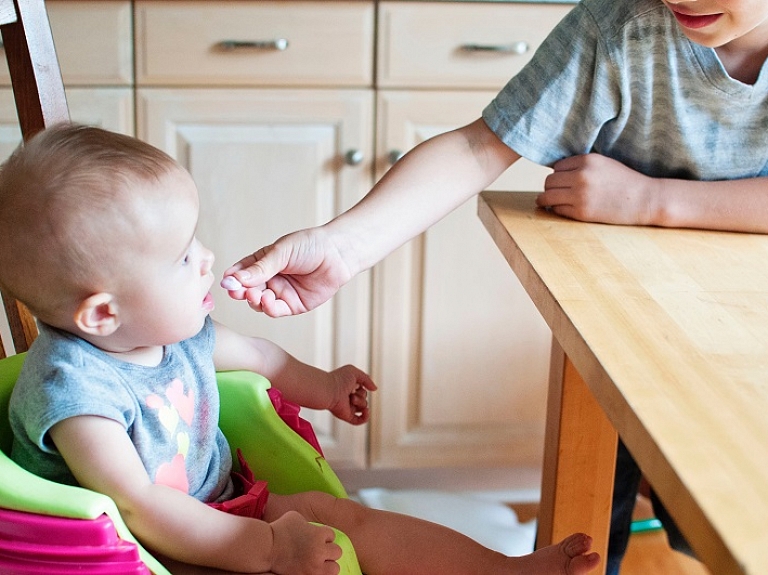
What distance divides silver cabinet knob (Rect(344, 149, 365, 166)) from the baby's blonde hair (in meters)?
0.93


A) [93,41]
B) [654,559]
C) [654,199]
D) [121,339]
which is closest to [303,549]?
[121,339]

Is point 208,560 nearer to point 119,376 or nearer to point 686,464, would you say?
point 119,376

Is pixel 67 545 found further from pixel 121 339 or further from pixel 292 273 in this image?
pixel 292 273

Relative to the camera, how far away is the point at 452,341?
1818 millimetres

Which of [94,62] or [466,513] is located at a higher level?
[94,62]

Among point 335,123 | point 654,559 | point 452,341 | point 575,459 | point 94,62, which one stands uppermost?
point 94,62

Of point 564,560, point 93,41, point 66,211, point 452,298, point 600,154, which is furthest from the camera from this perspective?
point 452,298

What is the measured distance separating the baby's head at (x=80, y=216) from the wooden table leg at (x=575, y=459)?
0.42 meters

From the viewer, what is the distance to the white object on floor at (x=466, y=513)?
5.97 ft

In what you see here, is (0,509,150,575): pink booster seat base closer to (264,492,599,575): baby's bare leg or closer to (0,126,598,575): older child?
(0,126,598,575): older child

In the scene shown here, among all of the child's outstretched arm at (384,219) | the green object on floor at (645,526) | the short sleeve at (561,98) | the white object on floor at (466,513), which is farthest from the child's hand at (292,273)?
the green object on floor at (645,526)

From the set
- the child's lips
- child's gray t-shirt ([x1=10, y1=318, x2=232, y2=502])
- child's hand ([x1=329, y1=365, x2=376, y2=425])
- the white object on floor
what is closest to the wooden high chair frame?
child's gray t-shirt ([x1=10, y1=318, x2=232, y2=502])

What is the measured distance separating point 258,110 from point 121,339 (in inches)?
36.9

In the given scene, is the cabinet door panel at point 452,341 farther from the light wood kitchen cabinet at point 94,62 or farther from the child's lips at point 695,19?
the child's lips at point 695,19
